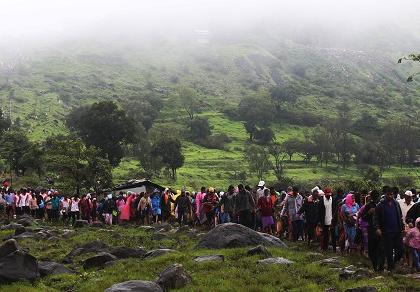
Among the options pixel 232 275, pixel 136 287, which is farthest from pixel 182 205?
pixel 136 287

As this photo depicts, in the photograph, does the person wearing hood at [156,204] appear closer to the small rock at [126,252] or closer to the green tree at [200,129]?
the small rock at [126,252]

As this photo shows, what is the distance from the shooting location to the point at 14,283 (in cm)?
1478

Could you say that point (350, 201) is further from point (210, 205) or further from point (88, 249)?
point (210, 205)

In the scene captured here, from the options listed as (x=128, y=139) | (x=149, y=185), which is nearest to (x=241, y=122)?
(x=128, y=139)

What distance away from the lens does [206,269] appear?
15.9m

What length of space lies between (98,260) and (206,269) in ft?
14.0

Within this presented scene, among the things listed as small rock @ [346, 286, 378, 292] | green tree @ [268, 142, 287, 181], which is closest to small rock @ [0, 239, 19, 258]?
small rock @ [346, 286, 378, 292]

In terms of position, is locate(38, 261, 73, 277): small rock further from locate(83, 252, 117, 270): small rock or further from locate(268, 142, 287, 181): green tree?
locate(268, 142, 287, 181): green tree

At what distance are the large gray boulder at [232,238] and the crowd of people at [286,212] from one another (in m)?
2.13

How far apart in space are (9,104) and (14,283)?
145575mm

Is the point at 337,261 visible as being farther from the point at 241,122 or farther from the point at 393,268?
the point at 241,122

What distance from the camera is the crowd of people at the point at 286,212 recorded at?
15.5m

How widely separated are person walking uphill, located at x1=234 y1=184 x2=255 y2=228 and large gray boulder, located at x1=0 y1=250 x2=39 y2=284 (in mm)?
11040

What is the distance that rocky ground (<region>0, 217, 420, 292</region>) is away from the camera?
13.8 meters
